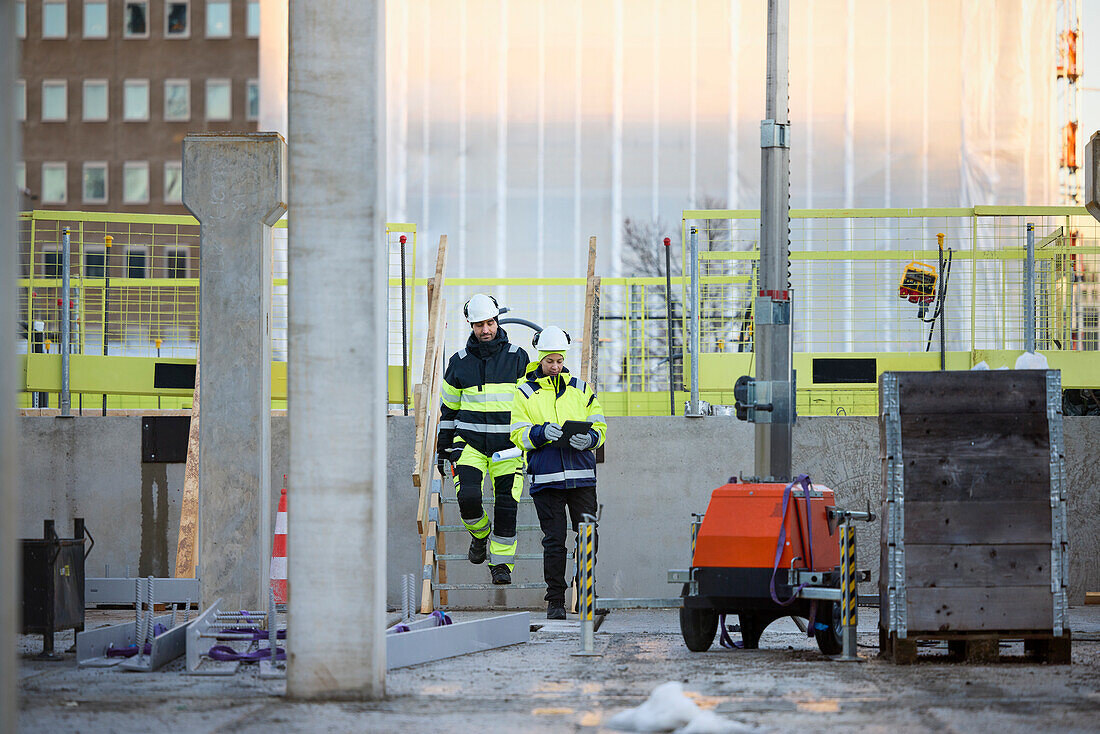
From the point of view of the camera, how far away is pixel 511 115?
2116 cm

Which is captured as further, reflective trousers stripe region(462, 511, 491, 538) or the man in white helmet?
reflective trousers stripe region(462, 511, 491, 538)

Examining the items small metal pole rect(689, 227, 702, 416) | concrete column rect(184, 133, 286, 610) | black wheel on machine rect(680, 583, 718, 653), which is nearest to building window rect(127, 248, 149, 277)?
concrete column rect(184, 133, 286, 610)

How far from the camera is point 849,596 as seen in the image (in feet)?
25.8

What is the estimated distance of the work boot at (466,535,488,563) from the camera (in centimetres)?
1110

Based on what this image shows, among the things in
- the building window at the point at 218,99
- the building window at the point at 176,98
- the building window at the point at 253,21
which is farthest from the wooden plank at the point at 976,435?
the building window at the point at 176,98

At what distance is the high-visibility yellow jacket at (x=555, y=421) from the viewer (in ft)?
34.1

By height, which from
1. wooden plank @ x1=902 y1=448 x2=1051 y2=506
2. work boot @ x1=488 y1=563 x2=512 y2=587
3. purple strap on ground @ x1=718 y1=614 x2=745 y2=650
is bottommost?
purple strap on ground @ x1=718 y1=614 x2=745 y2=650

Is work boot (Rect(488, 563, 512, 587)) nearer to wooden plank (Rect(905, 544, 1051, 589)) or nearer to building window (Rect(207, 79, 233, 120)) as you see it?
wooden plank (Rect(905, 544, 1051, 589))

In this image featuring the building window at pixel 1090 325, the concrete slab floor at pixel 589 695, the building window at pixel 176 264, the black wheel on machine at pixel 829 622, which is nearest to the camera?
the concrete slab floor at pixel 589 695

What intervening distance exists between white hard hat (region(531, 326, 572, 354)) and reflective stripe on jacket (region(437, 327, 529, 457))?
0.67m

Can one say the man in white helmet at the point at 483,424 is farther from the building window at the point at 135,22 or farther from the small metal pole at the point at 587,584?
the building window at the point at 135,22

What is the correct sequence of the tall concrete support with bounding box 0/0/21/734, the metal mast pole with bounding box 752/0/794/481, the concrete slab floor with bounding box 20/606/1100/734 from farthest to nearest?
the metal mast pole with bounding box 752/0/794/481 < the concrete slab floor with bounding box 20/606/1100/734 < the tall concrete support with bounding box 0/0/21/734

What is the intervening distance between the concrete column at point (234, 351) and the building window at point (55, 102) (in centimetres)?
4814

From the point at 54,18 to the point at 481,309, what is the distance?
4898cm
